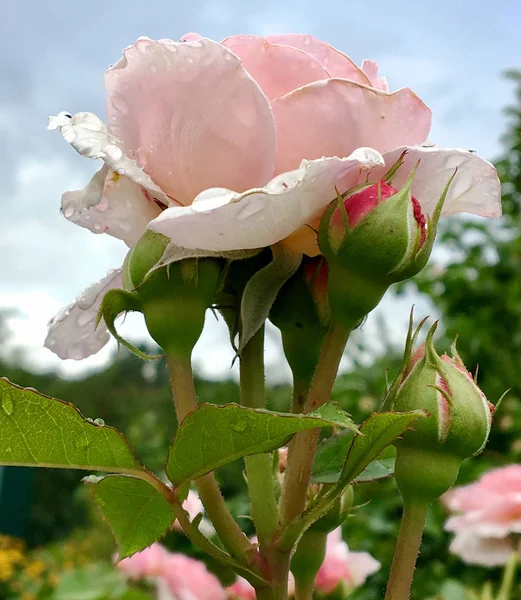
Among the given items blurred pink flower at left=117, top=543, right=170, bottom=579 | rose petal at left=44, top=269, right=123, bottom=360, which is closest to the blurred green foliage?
rose petal at left=44, top=269, right=123, bottom=360

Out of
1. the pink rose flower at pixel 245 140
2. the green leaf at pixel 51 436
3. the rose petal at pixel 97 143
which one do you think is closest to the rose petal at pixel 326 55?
the pink rose flower at pixel 245 140

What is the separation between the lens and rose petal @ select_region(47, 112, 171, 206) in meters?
0.36

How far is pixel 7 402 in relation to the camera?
0.34m

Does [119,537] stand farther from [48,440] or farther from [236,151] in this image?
[236,151]

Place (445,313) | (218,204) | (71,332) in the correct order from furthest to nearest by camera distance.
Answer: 1. (445,313)
2. (71,332)
3. (218,204)

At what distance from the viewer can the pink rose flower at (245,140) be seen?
34 cm

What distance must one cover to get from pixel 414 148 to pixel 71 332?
25cm

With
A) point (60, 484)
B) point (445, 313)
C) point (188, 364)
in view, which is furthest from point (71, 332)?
point (60, 484)

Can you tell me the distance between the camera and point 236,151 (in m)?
0.37

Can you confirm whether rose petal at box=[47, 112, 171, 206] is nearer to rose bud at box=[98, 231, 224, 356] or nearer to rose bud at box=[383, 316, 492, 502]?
rose bud at box=[98, 231, 224, 356]

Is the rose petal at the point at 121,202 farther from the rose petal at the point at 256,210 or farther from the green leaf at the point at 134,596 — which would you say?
the green leaf at the point at 134,596

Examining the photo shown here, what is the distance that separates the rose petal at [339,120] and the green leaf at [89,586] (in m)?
0.31

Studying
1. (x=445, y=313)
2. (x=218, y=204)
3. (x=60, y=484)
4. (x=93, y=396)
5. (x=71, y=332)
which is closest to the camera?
(x=218, y=204)

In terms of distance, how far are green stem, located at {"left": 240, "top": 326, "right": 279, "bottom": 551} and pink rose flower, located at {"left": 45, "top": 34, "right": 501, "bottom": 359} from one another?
0.22ft
